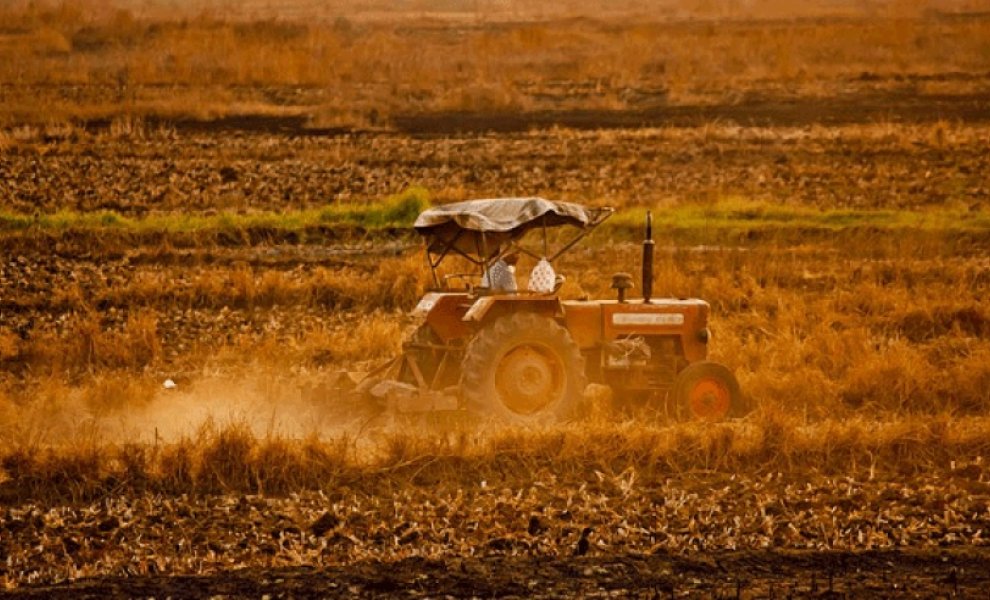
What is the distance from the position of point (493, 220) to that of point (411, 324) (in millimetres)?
5019

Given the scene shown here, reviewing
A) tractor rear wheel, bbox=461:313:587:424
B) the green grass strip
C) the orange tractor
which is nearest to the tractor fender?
the orange tractor

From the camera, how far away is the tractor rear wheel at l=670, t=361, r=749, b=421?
42.2ft

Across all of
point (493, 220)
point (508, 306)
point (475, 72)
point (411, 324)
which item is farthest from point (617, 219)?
point (475, 72)

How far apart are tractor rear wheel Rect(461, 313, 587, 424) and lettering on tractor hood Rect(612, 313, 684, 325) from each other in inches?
28.0

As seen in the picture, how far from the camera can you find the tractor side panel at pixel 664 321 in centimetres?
1296

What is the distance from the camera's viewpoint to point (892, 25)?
6269 cm

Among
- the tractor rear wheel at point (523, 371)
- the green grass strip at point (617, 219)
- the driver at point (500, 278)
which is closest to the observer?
the tractor rear wheel at point (523, 371)

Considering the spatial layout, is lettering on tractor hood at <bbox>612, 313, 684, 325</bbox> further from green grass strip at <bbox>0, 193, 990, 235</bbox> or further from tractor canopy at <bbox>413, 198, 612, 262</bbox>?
green grass strip at <bbox>0, 193, 990, 235</bbox>

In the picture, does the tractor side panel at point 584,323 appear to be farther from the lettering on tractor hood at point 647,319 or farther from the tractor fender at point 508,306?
the tractor fender at point 508,306

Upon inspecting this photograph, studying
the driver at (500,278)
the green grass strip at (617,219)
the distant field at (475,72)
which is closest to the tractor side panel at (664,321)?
the driver at (500,278)

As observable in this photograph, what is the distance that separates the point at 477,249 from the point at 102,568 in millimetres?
4602

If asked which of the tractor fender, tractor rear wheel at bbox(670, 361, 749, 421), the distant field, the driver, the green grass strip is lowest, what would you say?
tractor rear wheel at bbox(670, 361, 749, 421)

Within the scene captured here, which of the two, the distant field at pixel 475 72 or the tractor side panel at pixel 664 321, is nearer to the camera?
the tractor side panel at pixel 664 321

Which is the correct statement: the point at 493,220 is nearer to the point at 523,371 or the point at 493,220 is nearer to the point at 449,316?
the point at 449,316
